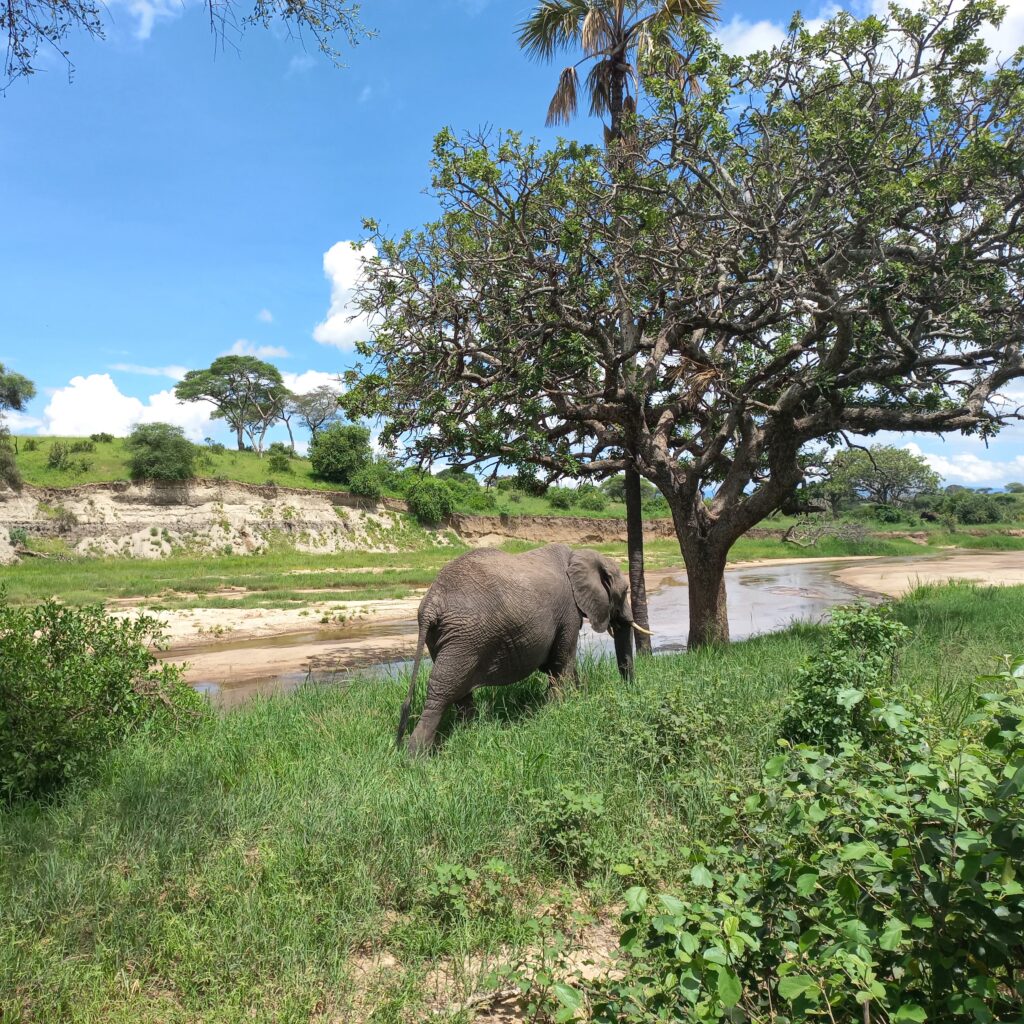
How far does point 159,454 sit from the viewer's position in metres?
36.4

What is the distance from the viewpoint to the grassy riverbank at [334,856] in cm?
308

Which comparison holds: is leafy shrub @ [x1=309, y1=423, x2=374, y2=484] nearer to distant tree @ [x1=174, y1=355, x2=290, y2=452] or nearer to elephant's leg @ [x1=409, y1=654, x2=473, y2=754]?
distant tree @ [x1=174, y1=355, x2=290, y2=452]

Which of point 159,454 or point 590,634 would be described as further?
point 159,454

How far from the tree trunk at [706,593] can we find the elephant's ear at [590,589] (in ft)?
9.09

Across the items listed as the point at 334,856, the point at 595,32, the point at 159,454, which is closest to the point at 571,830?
the point at 334,856

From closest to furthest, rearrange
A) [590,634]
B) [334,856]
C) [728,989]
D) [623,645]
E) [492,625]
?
1. [728,989]
2. [334,856]
3. [492,625]
4. [623,645]
5. [590,634]

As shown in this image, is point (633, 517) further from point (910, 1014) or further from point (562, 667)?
point (910, 1014)

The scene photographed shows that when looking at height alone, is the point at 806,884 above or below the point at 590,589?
below

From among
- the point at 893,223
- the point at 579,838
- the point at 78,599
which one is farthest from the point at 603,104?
the point at 78,599

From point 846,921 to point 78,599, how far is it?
78.2 feet

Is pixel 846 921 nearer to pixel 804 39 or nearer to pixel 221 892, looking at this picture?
pixel 221 892

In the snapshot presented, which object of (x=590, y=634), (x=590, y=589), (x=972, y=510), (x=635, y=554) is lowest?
(x=590, y=634)

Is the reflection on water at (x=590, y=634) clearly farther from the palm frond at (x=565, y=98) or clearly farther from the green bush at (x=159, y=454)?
the green bush at (x=159, y=454)

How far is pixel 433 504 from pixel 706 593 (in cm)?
3794
